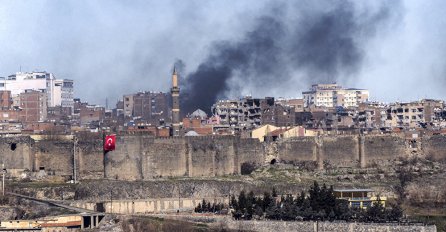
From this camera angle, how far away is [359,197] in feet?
210

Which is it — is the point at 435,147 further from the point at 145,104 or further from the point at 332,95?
the point at 332,95

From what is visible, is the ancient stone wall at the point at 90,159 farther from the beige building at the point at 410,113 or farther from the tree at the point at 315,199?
the beige building at the point at 410,113

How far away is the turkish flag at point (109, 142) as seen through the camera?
2766 inches

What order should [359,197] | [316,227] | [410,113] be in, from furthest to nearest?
[410,113], [359,197], [316,227]

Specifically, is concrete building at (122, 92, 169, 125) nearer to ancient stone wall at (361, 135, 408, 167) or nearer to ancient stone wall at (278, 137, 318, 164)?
ancient stone wall at (278, 137, 318, 164)

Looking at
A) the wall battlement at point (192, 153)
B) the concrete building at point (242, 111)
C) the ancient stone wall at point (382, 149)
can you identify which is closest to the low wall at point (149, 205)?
the wall battlement at point (192, 153)

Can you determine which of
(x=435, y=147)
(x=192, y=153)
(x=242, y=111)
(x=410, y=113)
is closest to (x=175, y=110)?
(x=192, y=153)

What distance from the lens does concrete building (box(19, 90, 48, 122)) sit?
3942 inches

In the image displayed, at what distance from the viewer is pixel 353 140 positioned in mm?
77938

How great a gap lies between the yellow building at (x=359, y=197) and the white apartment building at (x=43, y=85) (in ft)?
178

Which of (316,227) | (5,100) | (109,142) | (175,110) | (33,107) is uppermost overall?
(5,100)

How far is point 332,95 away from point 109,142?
210 feet

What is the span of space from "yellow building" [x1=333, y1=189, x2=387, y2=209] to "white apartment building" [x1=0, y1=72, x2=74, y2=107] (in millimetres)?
54135

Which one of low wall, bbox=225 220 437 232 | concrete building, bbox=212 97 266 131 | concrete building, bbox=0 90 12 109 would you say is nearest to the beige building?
concrete building, bbox=212 97 266 131
